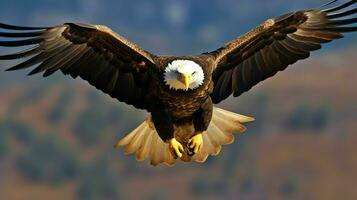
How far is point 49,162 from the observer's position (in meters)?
66.8

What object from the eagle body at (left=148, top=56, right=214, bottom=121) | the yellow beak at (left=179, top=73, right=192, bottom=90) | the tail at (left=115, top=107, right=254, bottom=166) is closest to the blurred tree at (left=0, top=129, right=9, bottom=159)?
the tail at (left=115, top=107, right=254, bottom=166)

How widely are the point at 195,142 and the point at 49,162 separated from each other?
2191 inches

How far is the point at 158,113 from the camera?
37.5 ft

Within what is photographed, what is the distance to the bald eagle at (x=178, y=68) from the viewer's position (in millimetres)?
11125

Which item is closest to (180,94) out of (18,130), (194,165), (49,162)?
(194,165)

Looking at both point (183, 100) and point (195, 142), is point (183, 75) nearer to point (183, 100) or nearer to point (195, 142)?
point (183, 100)

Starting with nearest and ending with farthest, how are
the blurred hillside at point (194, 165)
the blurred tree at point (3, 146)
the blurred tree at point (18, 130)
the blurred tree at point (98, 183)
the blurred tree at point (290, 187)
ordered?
the blurred tree at point (290, 187), the blurred hillside at point (194, 165), the blurred tree at point (98, 183), the blurred tree at point (3, 146), the blurred tree at point (18, 130)

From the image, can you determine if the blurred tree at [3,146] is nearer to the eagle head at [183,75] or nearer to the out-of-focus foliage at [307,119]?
the out-of-focus foliage at [307,119]

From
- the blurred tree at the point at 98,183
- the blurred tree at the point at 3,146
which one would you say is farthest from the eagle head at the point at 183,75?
the blurred tree at the point at 3,146

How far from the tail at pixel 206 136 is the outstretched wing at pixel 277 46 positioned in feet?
1.51

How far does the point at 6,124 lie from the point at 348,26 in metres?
59.4

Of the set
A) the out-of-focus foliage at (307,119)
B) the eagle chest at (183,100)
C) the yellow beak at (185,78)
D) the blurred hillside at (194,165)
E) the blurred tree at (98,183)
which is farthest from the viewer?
the out-of-focus foliage at (307,119)

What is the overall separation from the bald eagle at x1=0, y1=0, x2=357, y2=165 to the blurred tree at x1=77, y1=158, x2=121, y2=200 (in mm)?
49721

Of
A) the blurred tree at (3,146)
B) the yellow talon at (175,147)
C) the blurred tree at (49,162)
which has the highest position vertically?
the blurred tree at (3,146)
